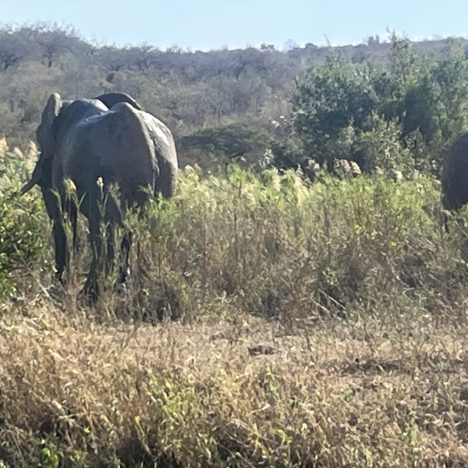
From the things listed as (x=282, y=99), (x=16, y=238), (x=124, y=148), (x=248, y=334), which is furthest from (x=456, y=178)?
(x=282, y=99)

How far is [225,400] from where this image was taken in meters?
4.27

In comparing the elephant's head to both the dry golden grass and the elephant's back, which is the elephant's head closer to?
the elephant's back

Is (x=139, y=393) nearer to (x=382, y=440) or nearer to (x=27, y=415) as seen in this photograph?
(x=27, y=415)

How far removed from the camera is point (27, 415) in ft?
15.0

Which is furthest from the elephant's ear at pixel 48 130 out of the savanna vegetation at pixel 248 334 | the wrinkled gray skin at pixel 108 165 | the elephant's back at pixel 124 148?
the elephant's back at pixel 124 148

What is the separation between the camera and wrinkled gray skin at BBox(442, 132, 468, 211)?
29.3 ft

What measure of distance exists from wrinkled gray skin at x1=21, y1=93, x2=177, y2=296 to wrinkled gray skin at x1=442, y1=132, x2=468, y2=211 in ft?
8.29

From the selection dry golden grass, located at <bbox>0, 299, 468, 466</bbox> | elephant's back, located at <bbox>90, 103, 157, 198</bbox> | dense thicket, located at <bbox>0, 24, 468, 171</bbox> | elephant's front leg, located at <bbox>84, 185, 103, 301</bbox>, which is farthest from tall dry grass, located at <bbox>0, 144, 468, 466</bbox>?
dense thicket, located at <bbox>0, 24, 468, 171</bbox>

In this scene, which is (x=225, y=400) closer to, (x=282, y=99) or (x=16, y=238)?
(x=16, y=238)

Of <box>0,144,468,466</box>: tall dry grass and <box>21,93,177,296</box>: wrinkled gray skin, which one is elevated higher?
<box>21,93,177,296</box>: wrinkled gray skin

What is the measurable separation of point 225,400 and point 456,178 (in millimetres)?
5306

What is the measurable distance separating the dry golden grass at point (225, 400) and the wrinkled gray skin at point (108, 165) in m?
1.85

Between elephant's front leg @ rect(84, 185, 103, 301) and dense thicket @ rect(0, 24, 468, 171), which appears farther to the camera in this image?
dense thicket @ rect(0, 24, 468, 171)

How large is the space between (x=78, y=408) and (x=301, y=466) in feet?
3.38
